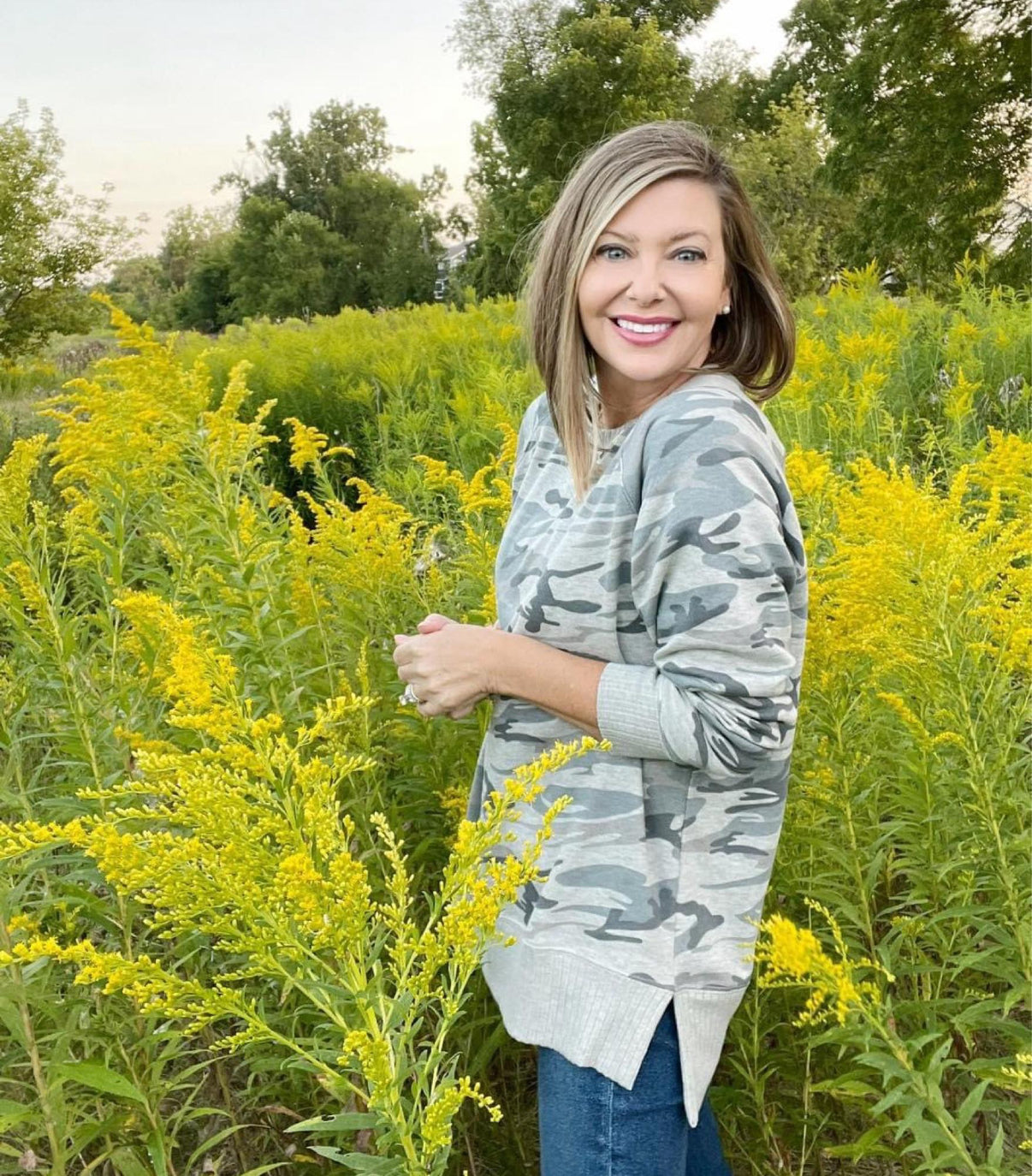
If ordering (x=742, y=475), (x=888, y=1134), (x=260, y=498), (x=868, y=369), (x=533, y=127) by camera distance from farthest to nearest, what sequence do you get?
(x=533, y=127) < (x=868, y=369) < (x=260, y=498) < (x=888, y=1134) < (x=742, y=475)

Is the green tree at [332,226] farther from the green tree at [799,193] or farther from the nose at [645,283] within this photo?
the nose at [645,283]

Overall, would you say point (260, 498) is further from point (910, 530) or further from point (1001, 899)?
point (1001, 899)

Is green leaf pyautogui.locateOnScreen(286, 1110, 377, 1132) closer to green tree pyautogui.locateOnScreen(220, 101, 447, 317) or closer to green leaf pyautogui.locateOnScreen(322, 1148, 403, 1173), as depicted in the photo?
green leaf pyautogui.locateOnScreen(322, 1148, 403, 1173)

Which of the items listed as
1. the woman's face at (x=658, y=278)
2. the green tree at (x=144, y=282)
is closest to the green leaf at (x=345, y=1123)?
the woman's face at (x=658, y=278)

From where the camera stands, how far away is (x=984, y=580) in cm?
171

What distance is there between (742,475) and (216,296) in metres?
62.4

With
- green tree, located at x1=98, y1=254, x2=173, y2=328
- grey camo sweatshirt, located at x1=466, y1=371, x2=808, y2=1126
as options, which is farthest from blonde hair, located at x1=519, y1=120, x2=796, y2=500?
green tree, located at x1=98, y1=254, x2=173, y2=328

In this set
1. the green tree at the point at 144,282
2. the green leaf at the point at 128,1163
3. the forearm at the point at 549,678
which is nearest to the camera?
the forearm at the point at 549,678

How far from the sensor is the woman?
1.37m

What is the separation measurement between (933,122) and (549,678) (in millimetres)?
21144

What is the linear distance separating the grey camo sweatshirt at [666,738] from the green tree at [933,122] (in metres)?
18.6

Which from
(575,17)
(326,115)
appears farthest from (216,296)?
(575,17)

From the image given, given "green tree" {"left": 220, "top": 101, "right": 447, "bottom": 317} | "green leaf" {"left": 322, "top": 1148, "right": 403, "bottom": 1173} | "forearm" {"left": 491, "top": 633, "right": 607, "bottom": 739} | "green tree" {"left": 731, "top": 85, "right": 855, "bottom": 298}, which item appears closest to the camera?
"green leaf" {"left": 322, "top": 1148, "right": 403, "bottom": 1173}

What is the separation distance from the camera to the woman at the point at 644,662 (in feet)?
4.48
